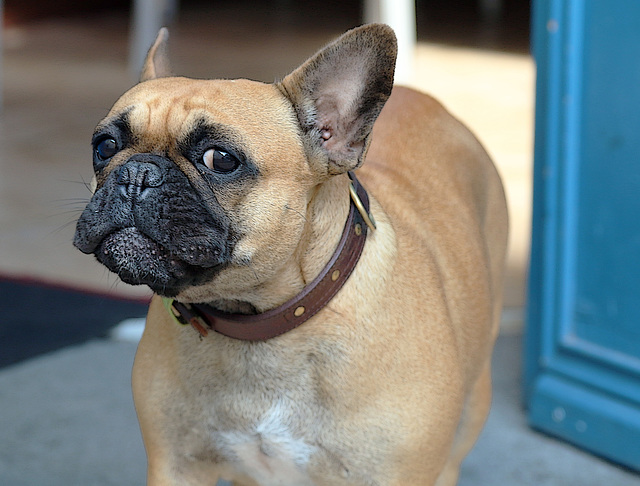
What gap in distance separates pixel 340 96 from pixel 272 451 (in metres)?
0.71

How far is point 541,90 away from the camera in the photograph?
10.1 feet

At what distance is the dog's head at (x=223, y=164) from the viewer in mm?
1668

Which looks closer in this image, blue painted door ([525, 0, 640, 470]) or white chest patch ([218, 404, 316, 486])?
white chest patch ([218, 404, 316, 486])

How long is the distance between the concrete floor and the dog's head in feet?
0.98

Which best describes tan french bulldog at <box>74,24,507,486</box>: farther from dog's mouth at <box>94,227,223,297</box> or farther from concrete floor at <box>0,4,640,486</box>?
concrete floor at <box>0,4,640,486</box>

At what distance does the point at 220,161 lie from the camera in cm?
171

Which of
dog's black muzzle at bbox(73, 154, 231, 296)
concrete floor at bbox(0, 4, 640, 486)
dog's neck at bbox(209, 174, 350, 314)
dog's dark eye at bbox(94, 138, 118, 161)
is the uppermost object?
dog's dark eye at bbox(94, 138, 118, 161)

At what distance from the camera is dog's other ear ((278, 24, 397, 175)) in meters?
1.79

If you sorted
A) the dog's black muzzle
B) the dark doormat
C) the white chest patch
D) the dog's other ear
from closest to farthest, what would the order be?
Result: the dog's black muzzle
the dog's other ear
the white chest patch
the dark doormat

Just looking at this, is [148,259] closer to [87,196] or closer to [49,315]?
[49,315]

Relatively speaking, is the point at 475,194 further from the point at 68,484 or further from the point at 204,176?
the point at 68,484

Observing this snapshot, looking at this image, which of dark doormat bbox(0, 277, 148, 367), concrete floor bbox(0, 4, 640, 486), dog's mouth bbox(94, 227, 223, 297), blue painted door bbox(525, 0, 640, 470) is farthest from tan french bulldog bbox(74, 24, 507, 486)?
dark doormat bbox(0, 277, 148, 367)

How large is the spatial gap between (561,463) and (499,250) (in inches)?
27.8

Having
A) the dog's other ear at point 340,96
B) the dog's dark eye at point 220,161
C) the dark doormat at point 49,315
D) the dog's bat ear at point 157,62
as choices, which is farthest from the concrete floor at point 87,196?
the dog's other ear at point 340,96
